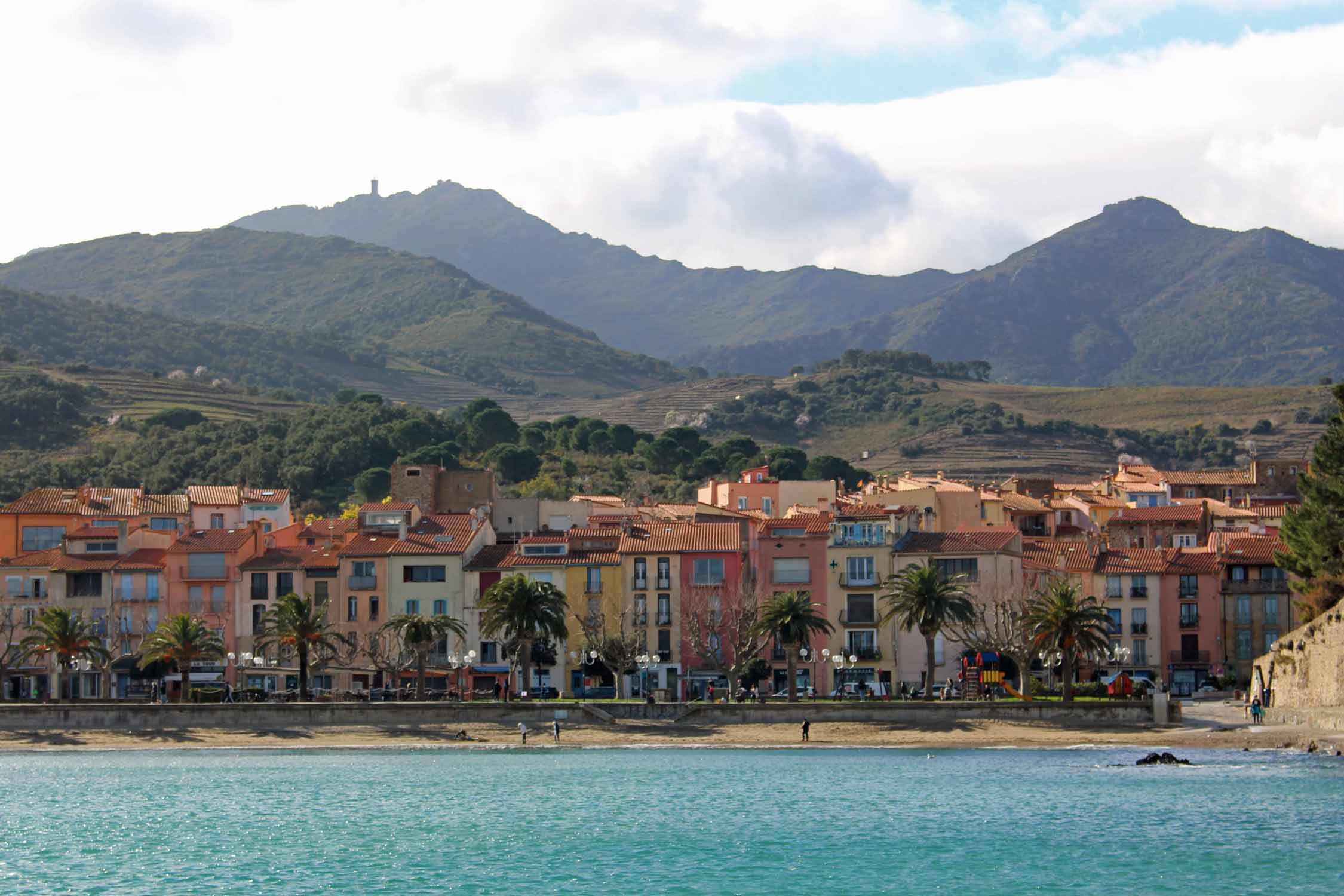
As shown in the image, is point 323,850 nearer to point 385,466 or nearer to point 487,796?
point 487,796

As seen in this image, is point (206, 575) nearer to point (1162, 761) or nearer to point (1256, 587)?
point (1162, 761)

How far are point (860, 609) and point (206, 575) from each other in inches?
1218

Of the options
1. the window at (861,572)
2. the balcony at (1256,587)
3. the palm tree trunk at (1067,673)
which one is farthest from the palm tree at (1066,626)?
the balcony at (1256,587)

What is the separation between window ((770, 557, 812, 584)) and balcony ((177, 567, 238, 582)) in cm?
2579

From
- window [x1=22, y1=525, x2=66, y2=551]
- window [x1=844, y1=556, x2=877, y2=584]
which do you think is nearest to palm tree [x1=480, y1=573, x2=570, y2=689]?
window [x1=844, y1=556, x2=877, y2=584]

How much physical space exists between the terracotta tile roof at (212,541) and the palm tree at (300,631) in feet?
26.4

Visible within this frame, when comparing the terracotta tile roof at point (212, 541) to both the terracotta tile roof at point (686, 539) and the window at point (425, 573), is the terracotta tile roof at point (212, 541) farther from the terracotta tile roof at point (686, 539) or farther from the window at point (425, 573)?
the terracotta tile roof at point (686, 539)

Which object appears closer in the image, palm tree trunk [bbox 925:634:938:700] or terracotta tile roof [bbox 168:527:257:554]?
palm tree trunk [bbox 925:634:938:700]

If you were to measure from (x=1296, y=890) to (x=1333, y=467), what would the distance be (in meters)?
42.7

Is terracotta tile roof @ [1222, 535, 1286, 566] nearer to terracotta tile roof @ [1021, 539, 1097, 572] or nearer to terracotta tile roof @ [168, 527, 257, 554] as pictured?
terracotta tile roof @ [1021, 539, 1097, 572]

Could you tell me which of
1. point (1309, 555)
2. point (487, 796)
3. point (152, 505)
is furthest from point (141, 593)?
point (1309, 555)

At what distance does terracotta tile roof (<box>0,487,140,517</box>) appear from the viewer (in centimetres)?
10256

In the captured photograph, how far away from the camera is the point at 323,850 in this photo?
52.0 m

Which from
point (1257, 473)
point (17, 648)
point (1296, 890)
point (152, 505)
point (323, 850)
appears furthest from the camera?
point (1257, 473)
